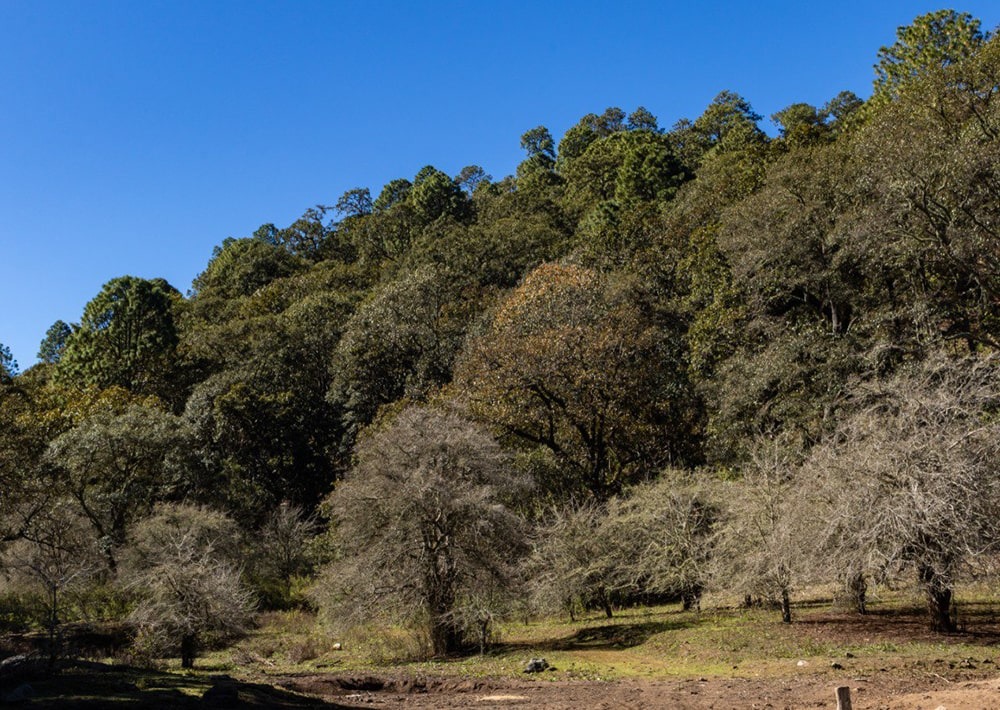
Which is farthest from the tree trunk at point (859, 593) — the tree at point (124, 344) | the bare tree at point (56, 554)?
the tree at point (124, 344)

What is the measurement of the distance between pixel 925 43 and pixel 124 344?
47.6 meters

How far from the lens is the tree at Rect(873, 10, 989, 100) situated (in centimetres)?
3397

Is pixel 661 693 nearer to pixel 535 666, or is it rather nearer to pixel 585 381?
pixel 535 666

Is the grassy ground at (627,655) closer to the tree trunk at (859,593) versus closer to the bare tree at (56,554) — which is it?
the tree trunk at (859,593)

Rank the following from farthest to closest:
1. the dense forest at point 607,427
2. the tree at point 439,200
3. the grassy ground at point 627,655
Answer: the tree at point 439,200 < the dense forest at point 607,427 < the grassy ground at point 627,655

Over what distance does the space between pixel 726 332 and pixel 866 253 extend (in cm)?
556

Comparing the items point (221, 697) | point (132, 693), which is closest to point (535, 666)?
point (221, 697)

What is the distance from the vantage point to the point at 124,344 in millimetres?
49688

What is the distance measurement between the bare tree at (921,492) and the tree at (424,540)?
8576mm

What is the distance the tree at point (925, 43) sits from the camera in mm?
33975

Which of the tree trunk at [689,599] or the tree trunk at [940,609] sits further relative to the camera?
the tree trunk at [689,599]

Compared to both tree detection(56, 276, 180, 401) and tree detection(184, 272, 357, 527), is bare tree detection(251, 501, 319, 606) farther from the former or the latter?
tree detection(56, 276, 180, 401)

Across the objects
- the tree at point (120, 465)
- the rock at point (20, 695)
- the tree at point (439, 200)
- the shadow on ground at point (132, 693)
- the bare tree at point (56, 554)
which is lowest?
the shadow on ground at point (132, 693)

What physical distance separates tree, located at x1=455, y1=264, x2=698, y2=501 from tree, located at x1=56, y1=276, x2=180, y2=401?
2728 centimetres
